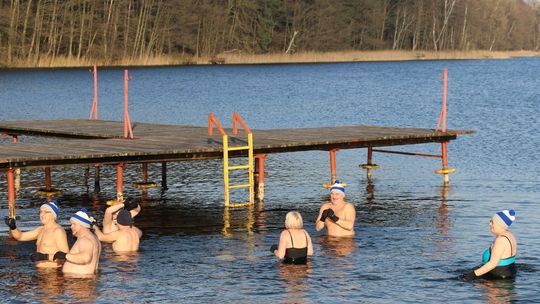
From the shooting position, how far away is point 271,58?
5162 inches

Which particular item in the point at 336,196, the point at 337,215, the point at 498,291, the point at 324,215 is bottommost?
the point at 498,291

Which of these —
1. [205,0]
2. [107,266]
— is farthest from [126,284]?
[205,0]

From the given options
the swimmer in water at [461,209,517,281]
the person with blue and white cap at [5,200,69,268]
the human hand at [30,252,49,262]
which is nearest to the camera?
the swimmer in water at [461,209,517,281]

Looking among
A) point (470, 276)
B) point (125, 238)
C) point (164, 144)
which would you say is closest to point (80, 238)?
point (125, 238)

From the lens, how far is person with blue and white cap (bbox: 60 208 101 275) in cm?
1850

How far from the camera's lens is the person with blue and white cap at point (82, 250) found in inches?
728

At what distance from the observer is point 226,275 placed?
20.0 meters

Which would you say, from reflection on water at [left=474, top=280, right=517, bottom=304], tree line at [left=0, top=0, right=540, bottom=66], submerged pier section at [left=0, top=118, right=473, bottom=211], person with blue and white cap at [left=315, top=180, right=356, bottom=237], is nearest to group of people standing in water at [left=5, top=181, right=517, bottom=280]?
person with blue and white cap at [left=315, top=180, right=356, bottom=237]

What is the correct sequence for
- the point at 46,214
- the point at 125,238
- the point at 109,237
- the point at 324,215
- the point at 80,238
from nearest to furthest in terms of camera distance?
the point at 80,238 < the point at 46,214 < the point at 125,238 < the point at 324,215 < the point at 109,237

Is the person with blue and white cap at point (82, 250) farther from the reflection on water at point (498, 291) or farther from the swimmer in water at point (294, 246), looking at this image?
the reflection on water at point (498, 291)

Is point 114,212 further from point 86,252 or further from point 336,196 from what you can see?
point 336,196

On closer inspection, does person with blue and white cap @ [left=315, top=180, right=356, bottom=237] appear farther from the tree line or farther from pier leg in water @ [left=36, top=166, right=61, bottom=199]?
the tree line

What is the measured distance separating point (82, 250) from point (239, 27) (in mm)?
116480

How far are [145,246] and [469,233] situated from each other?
7203mm
